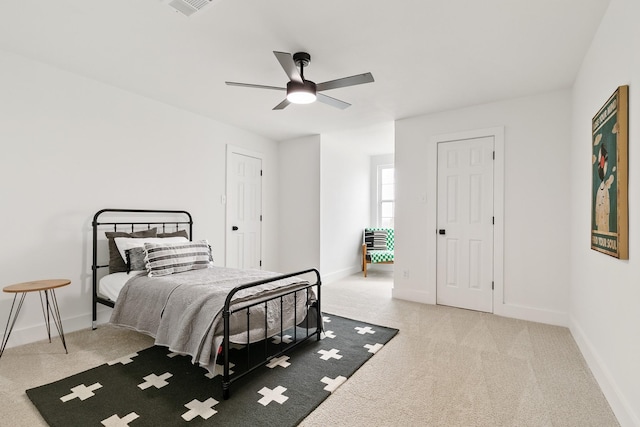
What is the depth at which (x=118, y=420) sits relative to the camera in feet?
5.82

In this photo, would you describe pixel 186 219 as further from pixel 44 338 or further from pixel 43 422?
pixel 43 422

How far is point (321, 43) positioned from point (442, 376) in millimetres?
2659

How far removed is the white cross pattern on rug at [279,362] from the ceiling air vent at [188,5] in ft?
8.34

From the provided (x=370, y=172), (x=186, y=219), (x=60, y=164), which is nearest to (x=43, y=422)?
(x=60, y=164)

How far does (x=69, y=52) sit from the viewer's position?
2.71 meters

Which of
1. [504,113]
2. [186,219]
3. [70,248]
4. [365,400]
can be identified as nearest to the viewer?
[365,400]

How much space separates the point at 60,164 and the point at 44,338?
1.60 m

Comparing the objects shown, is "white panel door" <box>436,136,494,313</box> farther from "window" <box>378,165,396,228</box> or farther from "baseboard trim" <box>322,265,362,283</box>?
"window" <box>378,165,396,228</box>

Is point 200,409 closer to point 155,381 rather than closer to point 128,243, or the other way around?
point 155,381

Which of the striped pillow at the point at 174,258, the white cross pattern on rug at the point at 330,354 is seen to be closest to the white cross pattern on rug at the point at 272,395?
the white cross pattern on rug at the point at 330,354

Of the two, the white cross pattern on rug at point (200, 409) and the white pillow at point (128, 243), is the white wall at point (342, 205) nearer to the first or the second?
the white pillow at point (128, 243)

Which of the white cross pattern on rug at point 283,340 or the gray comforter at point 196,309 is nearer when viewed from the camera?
the gray comforter at point 196,309

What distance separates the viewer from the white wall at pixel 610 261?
1672 mm

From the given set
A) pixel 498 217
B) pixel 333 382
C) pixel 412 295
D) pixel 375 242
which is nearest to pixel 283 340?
pixel 333 382
